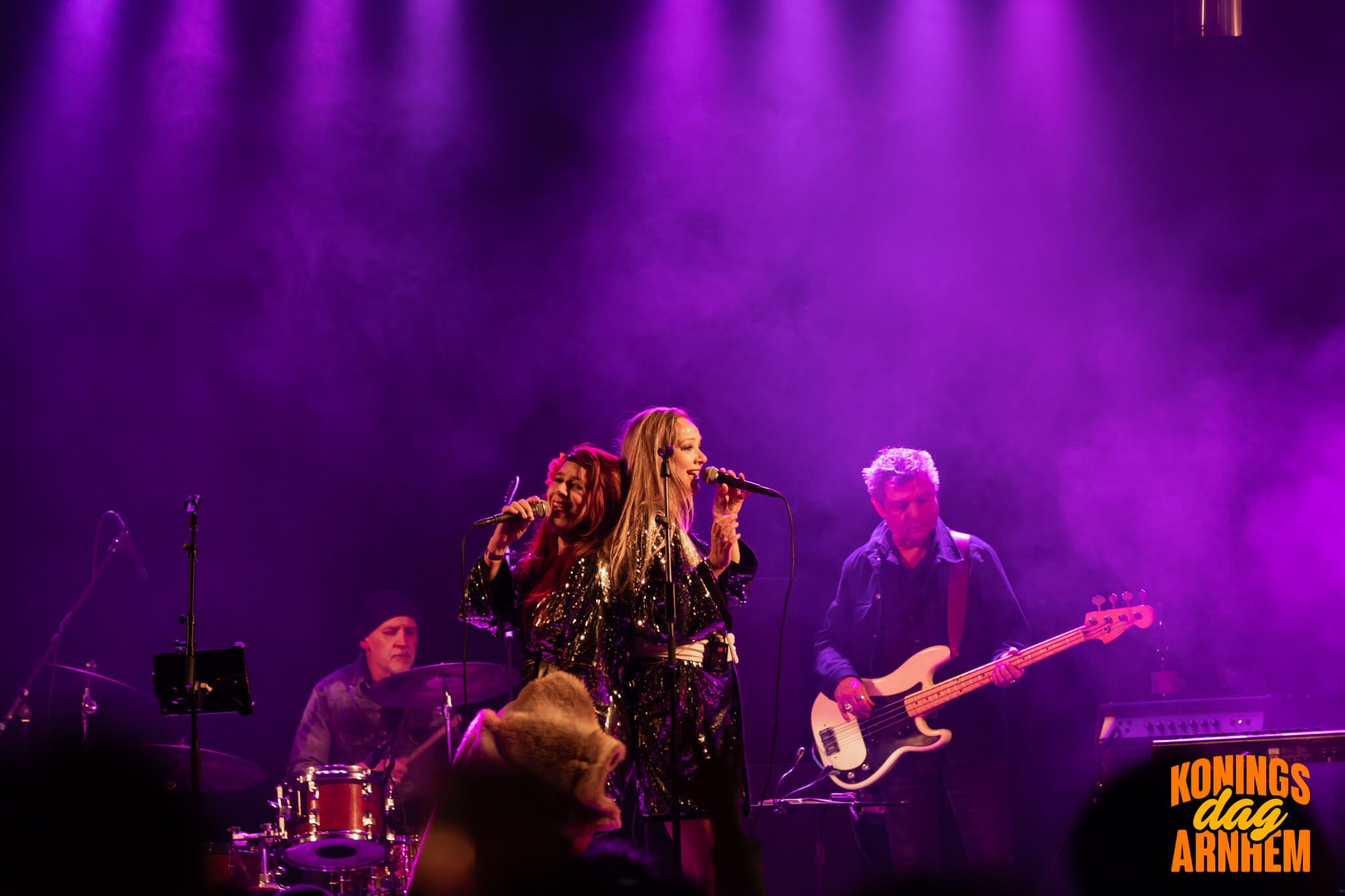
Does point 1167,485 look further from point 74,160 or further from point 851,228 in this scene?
point 74,160

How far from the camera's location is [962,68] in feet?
24.1

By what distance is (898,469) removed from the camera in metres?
6.24

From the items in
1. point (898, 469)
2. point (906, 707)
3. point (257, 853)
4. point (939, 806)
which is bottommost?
point (257, 853)

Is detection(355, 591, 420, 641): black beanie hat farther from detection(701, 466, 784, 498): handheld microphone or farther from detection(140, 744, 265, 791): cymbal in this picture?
detection(701, 466, 784, 498): handheld microphone

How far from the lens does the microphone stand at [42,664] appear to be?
18.8 feet

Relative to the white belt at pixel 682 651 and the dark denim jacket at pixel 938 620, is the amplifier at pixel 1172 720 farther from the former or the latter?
the white belt at pixel 682 651

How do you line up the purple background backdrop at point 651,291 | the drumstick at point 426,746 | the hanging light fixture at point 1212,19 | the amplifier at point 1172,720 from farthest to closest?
the purple background backdrop at point 651,291
the drumstick at point 426,746
the hanging light fixture at point 1212,19
the amplifier at point 1172,720

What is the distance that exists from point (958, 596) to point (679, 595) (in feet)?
8.27

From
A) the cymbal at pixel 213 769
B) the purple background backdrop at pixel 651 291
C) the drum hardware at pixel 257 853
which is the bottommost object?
the drum hardware at pixel 257 853

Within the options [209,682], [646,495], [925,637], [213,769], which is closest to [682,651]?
[646,495]

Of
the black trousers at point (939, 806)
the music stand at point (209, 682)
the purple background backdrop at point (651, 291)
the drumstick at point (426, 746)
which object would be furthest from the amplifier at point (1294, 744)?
the drumstick at point (426, 746)

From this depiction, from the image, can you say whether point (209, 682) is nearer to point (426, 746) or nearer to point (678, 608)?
point (426, 746)

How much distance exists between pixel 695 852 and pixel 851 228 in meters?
4.46

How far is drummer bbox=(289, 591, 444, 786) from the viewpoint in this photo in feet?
21.7
